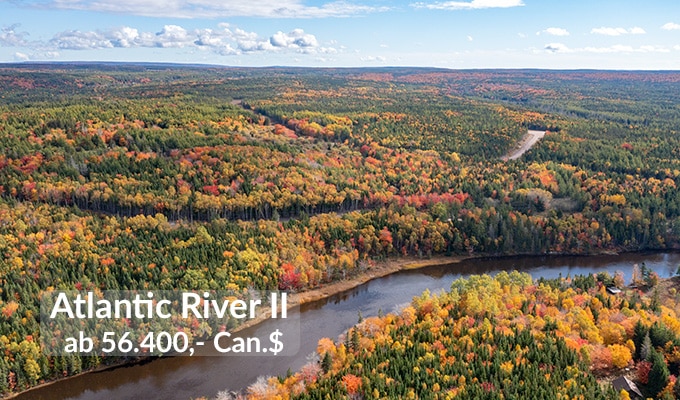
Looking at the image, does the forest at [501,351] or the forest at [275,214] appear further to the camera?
the forest at [275,214]

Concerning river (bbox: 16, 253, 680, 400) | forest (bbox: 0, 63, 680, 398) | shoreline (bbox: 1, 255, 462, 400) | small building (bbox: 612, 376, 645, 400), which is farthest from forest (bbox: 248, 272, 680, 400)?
shoreline (bbox: 1, 255, 462, 400)

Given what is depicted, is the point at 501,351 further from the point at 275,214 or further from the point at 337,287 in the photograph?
the point at 275,214

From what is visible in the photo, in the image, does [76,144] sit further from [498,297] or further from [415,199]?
[498,297]

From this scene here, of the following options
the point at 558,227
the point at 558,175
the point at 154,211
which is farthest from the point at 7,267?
the point at 558,175

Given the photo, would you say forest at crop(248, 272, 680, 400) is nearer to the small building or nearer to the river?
the small building

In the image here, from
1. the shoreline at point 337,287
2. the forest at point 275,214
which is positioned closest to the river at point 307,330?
the shoreline at point 337,287

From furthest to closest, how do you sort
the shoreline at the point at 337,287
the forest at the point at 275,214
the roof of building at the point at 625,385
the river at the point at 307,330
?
1. the forest at the point at 275,214
2. the shoreline at the point at 337,287
3. the river at the point at 307,330
4. the roof of building at the point at 625,385

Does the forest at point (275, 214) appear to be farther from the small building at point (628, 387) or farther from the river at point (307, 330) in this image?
the small building at point (628, 387)
